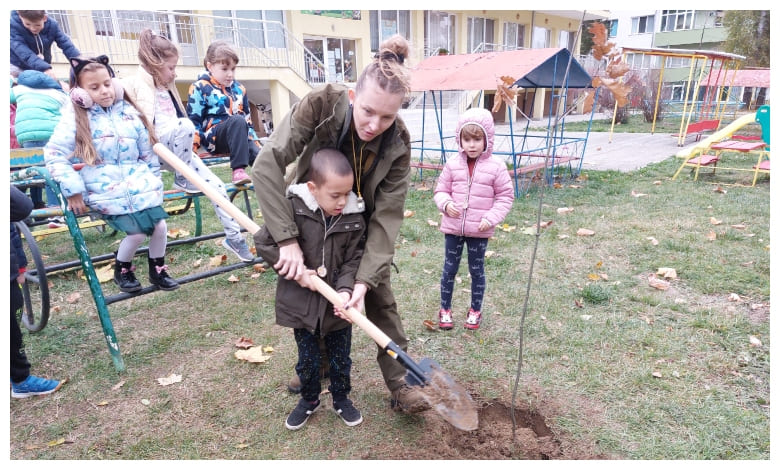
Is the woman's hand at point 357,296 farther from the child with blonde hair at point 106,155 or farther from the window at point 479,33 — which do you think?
the window at point 479,33

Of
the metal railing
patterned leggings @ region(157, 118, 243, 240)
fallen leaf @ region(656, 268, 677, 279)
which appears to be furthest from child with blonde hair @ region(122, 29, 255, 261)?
the metal railing

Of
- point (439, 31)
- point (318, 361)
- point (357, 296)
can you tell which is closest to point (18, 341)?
point (318, 361)

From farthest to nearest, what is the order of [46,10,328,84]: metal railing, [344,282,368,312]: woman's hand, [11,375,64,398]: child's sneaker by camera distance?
[46,10,328,84]: metal railing, [11,375,64,398]: child's sneaker, [344,282,368,312]: woman's hand

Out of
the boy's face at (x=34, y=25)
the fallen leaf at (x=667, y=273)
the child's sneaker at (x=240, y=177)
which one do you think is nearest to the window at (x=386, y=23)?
the boy's face at (x=34, y=25)

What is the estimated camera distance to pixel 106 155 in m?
2.95

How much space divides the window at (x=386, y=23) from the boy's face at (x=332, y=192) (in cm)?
1957

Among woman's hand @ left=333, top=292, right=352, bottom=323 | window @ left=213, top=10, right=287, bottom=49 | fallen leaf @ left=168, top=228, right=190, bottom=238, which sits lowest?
fallen leaf @ left=168, top=228, right=190, bottom=238

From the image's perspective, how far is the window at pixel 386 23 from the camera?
20.2 metres

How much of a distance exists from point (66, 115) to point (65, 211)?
58cm

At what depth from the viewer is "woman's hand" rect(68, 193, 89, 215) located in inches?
110

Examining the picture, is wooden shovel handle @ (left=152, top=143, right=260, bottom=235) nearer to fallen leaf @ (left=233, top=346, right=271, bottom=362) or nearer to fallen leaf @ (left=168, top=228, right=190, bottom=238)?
fallen leaf @ (left=233, top=346, right=271, bottom=362)

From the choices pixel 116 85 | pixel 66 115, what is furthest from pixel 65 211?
pixel 116 85

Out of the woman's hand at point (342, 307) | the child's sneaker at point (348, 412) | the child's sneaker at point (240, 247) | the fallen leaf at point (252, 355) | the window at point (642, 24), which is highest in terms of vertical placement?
the window at point (642, 24)

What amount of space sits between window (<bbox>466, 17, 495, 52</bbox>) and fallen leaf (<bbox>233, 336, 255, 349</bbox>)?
2235 cm
